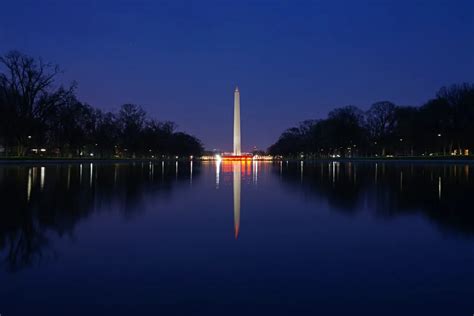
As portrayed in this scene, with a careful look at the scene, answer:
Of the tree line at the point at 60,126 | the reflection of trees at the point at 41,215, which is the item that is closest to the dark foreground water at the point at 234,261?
the reflection of trees at the point at 41,215

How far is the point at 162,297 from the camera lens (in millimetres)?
5164

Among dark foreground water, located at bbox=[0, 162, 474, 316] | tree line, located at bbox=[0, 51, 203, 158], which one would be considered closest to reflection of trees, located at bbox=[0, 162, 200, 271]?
dark foreground water, located at bbox=[0, 162, 474, 316]

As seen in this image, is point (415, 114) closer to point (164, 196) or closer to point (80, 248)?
point (164, 196)

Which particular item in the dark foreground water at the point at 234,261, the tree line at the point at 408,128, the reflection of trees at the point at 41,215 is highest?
the tree line at the point at 408,128

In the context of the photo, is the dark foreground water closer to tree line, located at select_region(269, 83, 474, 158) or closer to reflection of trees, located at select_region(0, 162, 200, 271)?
reflection of trees, located at select_region(0, 162, 200, 271)

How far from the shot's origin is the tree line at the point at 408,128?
249 ft

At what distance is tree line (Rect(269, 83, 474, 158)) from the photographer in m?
75.8

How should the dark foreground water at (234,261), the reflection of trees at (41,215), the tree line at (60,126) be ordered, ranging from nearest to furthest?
the dark foreground water at (234,261) < the reflection of trees at (41,215) < the tree line at (60,126)

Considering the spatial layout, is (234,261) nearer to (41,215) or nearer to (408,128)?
(41,215)

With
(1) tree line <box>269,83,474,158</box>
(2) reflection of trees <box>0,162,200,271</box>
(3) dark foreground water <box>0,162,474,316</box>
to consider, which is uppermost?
(1) tree line <box>269,83,474,158</box>

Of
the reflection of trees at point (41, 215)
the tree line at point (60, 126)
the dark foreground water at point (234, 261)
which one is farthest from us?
the tree line at point (60, 126)

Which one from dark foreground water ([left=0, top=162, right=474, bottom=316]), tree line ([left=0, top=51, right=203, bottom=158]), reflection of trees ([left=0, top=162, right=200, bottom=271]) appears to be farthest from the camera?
tree line ([left=0, top=51, right=203, bottom=158])

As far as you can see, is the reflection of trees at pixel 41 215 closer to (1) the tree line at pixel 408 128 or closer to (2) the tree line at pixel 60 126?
(2) the tree line at pixel 60 126

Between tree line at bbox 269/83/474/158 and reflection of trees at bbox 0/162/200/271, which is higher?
tree line at bbox 269/83/474/158
